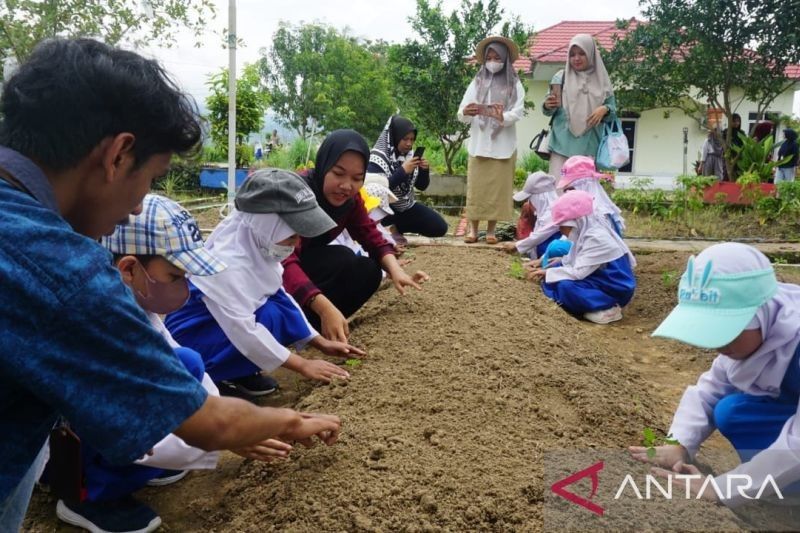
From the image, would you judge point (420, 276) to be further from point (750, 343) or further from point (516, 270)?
point (750, 343)

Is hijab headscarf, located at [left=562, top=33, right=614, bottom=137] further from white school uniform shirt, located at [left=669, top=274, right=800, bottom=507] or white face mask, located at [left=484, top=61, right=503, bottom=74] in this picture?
white school uniform shirt, located at [left=669, top=274, right=800, bottom=507]

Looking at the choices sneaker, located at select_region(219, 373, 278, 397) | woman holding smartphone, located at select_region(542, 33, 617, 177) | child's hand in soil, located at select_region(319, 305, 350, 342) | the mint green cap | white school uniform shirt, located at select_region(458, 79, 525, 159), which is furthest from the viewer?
white school uniform shirt, located at select_region(458, 79, 525, 159)

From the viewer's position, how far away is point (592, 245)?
452 cm

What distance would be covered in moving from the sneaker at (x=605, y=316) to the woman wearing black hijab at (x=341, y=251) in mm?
1545

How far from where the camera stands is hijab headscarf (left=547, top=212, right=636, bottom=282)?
14.7ft

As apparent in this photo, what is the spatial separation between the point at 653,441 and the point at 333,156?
2.05 metres

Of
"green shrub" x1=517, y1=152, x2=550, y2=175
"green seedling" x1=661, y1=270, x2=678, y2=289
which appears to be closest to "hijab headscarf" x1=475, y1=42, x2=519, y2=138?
"green seedling" x1=661, y1=270, x2=678, y2=289

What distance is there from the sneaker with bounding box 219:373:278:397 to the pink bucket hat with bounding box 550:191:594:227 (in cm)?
235

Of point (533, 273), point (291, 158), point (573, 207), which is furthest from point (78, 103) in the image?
point (291, 158)

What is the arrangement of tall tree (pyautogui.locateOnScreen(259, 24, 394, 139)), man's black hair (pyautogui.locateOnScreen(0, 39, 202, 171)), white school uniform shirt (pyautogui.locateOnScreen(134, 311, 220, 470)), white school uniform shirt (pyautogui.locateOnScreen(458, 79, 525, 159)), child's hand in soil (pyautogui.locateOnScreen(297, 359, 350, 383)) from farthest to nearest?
tall tree (pyautogui.locateOnScreen(259, 24, 394, 139)), white school uniform shirt (pyautogui.locateOnScreen(458, 79, 525, 159)), child's hand in soil (pyautogui.locateOnScreen(297, 359, 350, 383)), white school uniform shirt (pyautogui.locateOnScreen(134, 311, 220, 470)), man's black hair (pyautogui.locateOnScreen(0, 39, 202, 171))

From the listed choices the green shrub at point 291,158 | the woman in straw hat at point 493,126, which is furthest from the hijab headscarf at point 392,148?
the green shrub at point 291,158

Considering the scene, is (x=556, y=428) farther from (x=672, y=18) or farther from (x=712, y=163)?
(x=712, y=163)

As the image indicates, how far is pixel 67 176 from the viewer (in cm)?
112

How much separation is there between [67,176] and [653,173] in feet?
58.8
